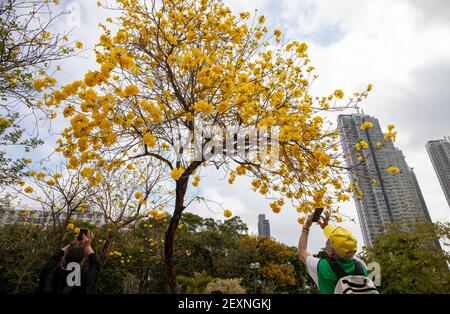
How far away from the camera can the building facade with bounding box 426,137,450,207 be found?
34312mm

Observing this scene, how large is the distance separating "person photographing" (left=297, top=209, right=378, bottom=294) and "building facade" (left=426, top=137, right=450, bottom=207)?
135ft

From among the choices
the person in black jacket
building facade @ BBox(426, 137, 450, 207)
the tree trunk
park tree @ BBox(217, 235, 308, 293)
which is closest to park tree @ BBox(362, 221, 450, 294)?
park tree @ BBox(217, 235, 308, 293)

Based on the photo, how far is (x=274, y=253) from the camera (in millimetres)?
21469

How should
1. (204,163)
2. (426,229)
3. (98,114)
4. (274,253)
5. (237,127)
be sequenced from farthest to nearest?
1. (274,253)
2. (426,229)
3. (204,163)
4. (237,127)
5. (98,114)

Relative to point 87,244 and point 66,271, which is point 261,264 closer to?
point 87,244

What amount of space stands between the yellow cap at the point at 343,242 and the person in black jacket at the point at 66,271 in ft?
6.29

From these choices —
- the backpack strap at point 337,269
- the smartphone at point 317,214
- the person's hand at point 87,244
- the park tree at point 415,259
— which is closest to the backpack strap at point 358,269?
the backpack strap at point 337,269

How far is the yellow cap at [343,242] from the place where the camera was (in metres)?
1.52

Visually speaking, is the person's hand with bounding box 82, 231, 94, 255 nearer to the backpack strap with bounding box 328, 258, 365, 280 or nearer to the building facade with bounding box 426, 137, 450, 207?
the backpack strap with bounding box 328, 258, 365, 280

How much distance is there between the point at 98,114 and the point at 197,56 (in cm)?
147

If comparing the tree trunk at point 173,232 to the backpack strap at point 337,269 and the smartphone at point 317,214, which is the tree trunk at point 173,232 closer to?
the smartphone at point 317,214
